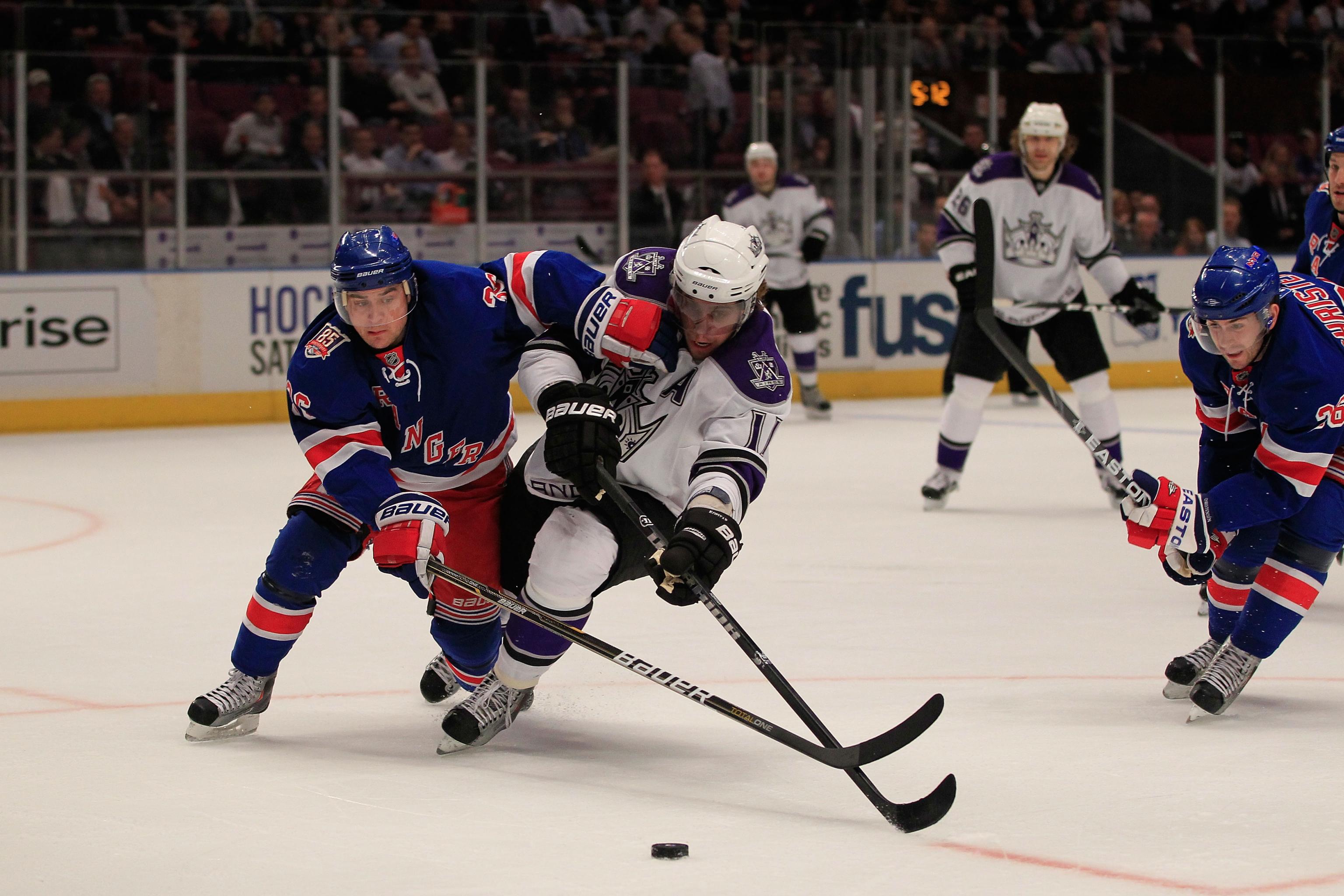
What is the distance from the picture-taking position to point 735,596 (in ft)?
15.6

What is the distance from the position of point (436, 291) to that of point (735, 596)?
1.72 meters

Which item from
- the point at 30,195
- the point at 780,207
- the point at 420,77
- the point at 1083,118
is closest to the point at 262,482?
the point at 30,195

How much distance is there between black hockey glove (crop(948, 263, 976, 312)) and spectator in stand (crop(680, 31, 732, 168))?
12.0 ft

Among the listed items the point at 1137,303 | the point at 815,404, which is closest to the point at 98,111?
the point at 815,404

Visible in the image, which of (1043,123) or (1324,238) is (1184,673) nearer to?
(1324,238)

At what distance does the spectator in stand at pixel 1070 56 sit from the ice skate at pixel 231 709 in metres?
8.22

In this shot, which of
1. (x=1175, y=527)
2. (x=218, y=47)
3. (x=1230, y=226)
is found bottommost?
(x=1175, y=527)

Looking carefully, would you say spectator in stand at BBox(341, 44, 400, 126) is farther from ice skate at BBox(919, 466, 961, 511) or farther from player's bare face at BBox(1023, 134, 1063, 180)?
ice skate at BBox(919, 466, 961, 511)

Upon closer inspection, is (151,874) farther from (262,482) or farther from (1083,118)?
(1083,118)

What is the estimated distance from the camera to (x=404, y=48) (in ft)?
30.8

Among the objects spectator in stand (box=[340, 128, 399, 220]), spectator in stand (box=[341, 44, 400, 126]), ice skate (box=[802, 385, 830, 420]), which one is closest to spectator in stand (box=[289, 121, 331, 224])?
spectator in stand (box=[340, 128, 399, 220])

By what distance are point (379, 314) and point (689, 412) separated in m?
0.59

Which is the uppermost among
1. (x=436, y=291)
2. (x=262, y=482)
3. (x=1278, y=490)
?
(x=436, y=291)

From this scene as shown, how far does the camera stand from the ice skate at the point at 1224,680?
3393 millimetres
